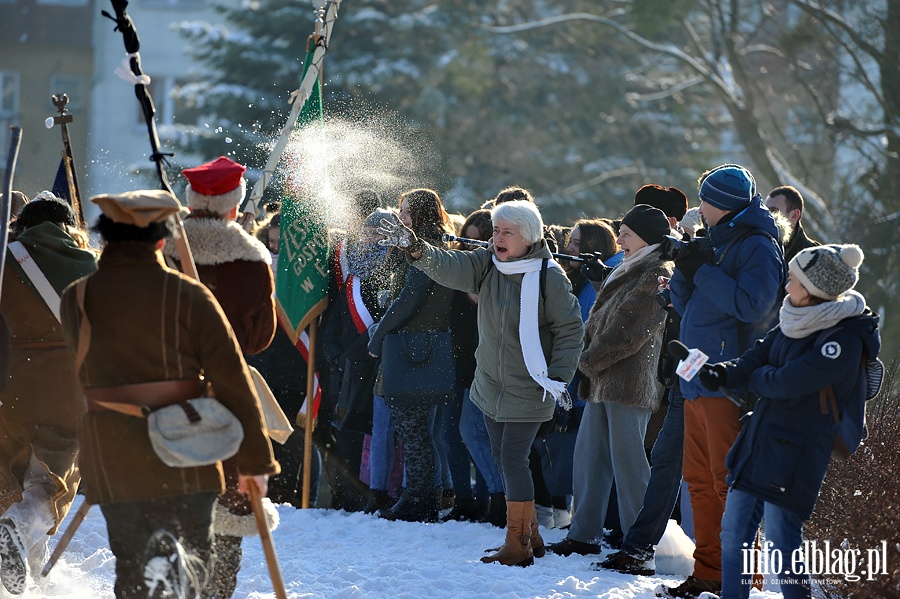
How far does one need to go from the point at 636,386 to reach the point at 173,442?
344 centimetres

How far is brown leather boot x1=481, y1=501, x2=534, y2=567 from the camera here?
696 centimetres

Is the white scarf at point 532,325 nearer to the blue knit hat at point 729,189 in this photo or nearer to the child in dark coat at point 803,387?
the blue knit hat at point 729,189

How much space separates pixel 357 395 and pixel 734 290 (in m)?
3.64

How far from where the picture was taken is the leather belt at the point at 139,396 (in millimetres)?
4395

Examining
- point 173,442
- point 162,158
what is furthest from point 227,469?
point 162,158

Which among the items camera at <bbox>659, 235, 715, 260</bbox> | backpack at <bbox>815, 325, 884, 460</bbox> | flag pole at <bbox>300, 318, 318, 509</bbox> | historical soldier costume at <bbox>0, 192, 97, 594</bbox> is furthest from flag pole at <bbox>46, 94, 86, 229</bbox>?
backpack at <bbox>815, 325, 884, 460</bbox>

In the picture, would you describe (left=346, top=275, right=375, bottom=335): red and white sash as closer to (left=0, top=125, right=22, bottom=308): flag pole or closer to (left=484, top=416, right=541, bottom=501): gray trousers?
(left=484, top=416, right=541, bottom=501): gray trousers

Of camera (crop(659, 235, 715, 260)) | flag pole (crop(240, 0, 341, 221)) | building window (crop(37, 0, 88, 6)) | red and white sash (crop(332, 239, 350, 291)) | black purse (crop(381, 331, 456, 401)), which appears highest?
building window (crop(37, 0, 88, 6))

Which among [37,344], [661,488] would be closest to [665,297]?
[661,488]

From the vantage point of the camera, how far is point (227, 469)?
5.12 meters

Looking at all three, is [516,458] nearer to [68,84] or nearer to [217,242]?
[217,242]

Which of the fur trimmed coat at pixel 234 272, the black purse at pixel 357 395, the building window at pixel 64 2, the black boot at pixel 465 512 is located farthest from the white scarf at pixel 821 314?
the building window at pixel 64 2

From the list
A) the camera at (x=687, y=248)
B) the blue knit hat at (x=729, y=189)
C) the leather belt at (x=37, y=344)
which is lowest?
the leather belt at (x=37, y=344)

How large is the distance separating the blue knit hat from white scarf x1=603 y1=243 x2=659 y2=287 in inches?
37.8
